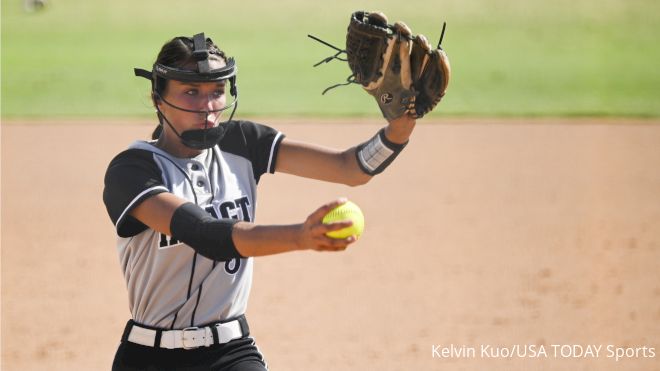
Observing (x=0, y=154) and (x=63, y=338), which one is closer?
(x=63, y=338)

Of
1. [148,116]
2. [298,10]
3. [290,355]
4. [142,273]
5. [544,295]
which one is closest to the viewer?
[142,273]

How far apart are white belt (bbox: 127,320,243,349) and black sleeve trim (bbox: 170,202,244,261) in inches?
20.2

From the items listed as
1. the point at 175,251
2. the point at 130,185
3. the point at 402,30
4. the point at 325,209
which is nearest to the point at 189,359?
the point at 175,251

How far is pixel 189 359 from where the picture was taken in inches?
132

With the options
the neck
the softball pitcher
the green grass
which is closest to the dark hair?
the softball pitcher

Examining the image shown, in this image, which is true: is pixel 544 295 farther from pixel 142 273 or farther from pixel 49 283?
pixel 142 273

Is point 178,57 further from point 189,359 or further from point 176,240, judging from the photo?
point 189,359

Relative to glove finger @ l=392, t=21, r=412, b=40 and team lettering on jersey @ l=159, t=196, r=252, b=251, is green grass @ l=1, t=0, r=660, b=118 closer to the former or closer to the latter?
glove finger @ l=392, t=21, r=412, b=40

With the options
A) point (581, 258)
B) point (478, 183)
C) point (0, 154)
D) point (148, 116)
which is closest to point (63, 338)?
point (581, 258)

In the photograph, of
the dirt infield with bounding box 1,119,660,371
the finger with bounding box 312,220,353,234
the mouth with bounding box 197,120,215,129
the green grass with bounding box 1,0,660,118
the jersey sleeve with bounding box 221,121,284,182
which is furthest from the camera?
the green grass with bounding box 1,0,660,118

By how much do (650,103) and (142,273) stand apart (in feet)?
45.6

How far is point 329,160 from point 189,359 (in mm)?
956

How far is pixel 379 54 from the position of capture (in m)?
3.80

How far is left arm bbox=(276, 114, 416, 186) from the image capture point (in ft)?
12.4
